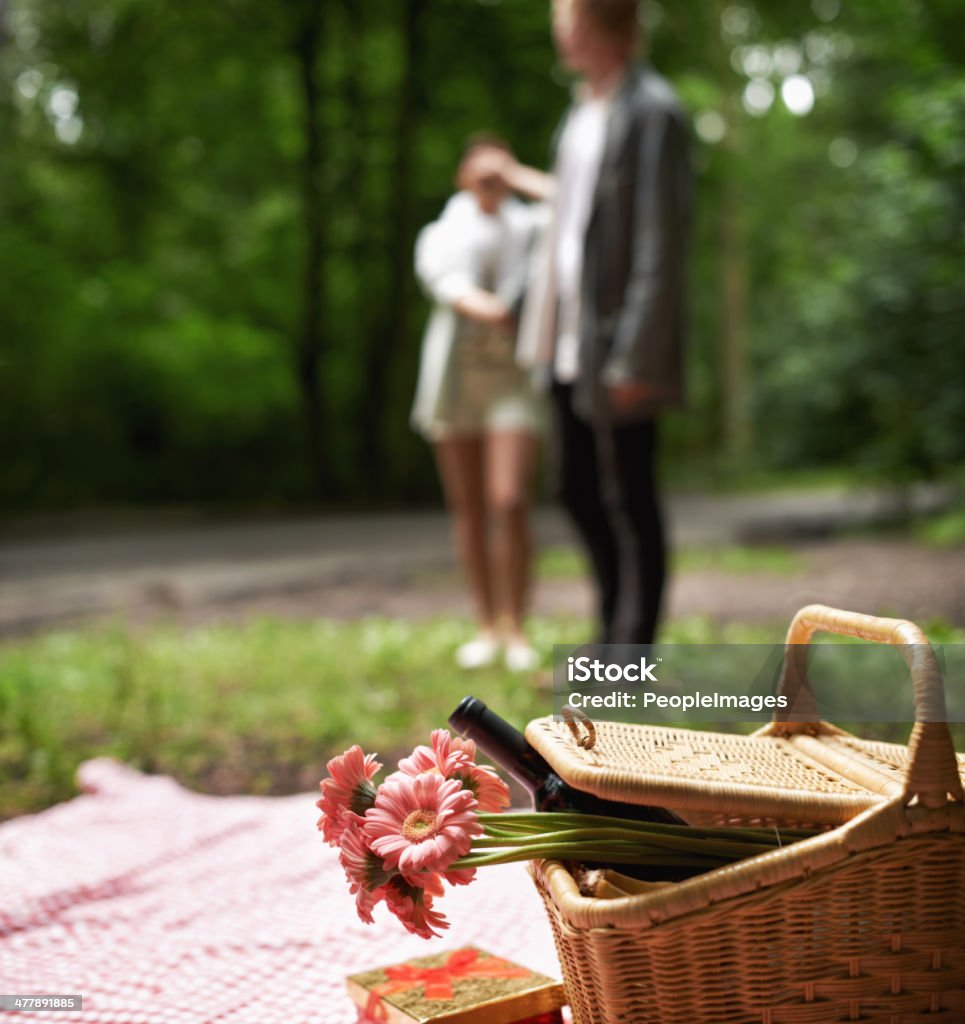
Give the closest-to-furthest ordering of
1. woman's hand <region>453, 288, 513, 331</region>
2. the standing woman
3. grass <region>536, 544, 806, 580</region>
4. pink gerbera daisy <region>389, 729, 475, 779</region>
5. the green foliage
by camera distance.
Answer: pink gerbera daisy <region>389, 729, 475, 779</region>
woman's hand <region>453, 288, 513, 331</region>
the standing woman
grass <region>536, 544, 806, 580</region>
the green foliage

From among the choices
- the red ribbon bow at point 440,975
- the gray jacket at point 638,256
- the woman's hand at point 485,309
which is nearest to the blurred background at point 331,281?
the woman's hand at point 485,309

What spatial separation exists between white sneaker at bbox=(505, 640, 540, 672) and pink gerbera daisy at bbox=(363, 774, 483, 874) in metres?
2.77

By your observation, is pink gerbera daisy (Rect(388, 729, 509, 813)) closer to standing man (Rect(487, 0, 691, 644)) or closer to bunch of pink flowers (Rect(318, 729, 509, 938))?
bunch of pink flowers (Rect(318, 729, 509, 938))

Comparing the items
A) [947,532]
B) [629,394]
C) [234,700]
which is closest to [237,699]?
[234,700]

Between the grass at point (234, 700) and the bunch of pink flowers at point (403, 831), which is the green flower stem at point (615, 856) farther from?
the grass at point (234, 700)

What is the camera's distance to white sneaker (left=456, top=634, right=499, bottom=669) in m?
4.30

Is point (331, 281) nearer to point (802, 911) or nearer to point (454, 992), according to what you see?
point (454, 992)

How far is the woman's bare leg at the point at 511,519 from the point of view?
4184 mm

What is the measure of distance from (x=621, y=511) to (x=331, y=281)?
1268 cm

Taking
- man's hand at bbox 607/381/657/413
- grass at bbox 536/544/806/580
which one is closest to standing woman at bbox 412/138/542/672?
man's hand at bbox 607/381/657/413

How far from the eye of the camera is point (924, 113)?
671 cm

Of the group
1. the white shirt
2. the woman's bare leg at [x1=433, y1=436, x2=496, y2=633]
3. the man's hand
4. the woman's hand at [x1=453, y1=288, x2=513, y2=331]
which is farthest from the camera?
the woman's bare leg at [x1=433, y1=436, x2=496, y2=633]

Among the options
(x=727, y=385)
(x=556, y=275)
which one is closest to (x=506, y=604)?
(x=556, y=275)

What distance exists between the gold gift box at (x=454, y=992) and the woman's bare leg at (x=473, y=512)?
9.33 feet
